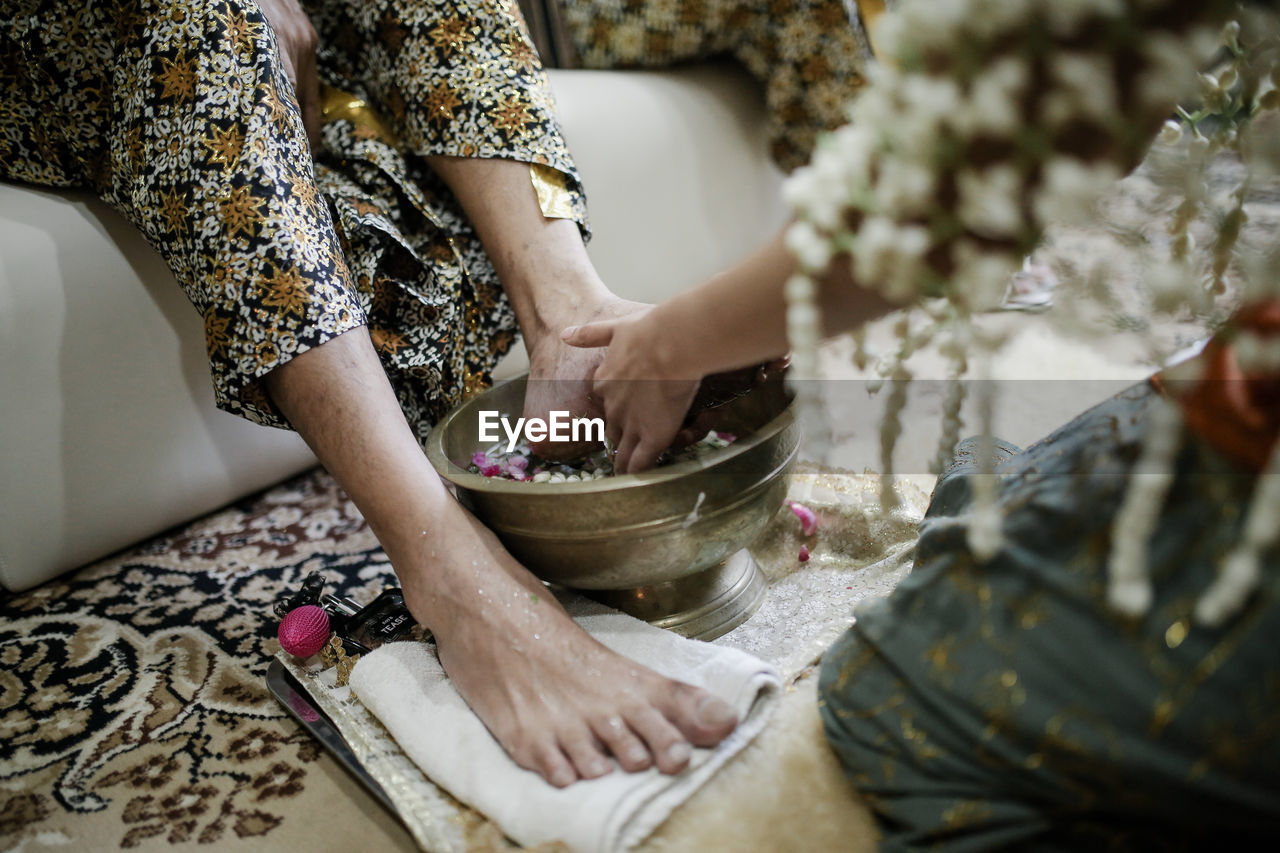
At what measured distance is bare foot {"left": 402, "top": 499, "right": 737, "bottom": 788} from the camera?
611mm

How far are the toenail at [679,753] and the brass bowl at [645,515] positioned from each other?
0.16m

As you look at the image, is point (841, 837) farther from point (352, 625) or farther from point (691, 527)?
point (352, 625)

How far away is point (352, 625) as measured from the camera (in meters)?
0.83

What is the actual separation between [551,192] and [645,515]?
438 millimetres

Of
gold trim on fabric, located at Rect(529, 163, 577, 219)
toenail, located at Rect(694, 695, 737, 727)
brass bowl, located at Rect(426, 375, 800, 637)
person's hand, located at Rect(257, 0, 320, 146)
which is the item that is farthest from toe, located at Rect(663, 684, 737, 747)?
person's hand, located at Rect(257, 0, 320, 146)

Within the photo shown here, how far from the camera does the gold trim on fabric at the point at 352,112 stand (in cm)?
102

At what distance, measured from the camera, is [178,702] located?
82 centimetres

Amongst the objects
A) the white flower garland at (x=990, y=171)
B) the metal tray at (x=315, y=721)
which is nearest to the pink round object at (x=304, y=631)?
the metal tray at (x=315, y=721)

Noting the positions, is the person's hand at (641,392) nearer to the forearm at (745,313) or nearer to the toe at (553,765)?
the forearm at (745,313)

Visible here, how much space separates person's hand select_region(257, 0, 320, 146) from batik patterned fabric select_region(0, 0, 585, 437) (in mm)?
26

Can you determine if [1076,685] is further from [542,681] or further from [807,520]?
[807,520]

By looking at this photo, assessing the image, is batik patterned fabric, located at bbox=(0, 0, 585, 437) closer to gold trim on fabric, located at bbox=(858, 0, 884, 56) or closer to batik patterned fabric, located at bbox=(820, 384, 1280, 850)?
batik patterned fabric, located at bbox=(820, 384, 1280, 850)

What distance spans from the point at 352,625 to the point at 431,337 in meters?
0.33

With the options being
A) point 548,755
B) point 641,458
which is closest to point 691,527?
point 641,458
